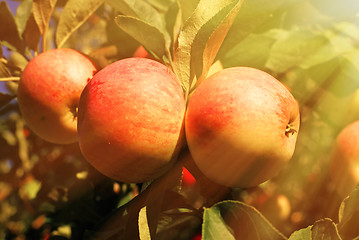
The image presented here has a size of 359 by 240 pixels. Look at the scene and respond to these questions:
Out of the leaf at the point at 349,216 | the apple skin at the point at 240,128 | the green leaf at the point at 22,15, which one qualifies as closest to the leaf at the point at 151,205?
the apple skin at the point at 240,128

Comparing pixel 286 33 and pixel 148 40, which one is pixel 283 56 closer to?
pixel 286 33

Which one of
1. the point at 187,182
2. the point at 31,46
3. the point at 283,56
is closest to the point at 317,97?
the point at 283,56

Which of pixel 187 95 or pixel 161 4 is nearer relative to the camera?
pixel 187 95

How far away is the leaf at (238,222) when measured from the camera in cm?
70

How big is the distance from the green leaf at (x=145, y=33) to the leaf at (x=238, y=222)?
43 cm

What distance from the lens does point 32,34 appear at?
1244 mm

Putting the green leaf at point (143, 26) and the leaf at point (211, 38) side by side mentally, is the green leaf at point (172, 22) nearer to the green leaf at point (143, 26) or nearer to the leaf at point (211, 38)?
the green leaf at point (143, 26)

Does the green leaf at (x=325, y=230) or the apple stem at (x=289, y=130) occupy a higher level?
the apple stem at (x=289, y=130)

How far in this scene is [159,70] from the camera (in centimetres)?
83

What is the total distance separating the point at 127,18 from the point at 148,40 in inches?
3.3

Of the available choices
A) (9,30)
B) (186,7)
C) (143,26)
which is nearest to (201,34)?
(143,26)

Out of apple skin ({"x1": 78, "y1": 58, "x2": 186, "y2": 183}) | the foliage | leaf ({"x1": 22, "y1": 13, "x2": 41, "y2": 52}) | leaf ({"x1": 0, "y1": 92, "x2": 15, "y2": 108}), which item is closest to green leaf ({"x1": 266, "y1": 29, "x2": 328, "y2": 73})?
the foliage

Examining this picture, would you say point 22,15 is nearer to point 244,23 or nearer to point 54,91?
point 54,91

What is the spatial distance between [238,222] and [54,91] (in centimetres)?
60
